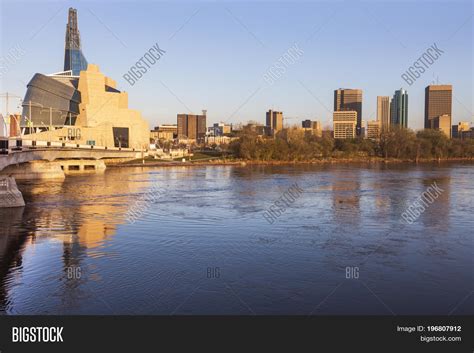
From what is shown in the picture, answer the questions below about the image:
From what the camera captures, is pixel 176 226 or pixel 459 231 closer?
pixel 459 231

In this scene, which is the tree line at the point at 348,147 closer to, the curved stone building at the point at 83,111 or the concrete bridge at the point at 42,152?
the concrete bridge at the point at 42,152

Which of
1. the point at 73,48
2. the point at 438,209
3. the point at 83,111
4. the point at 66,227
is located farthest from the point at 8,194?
the point at 73,48

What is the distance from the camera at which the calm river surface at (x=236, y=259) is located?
477 inches

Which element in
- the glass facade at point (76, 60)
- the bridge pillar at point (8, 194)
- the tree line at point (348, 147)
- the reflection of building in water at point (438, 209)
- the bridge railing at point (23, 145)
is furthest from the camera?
the glass facade at point (76, 60)

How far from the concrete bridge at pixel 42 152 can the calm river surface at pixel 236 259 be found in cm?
722

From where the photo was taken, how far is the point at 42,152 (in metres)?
52.4

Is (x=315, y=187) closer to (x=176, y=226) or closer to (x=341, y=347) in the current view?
(x=176, y=226)

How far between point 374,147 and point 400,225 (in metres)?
94.8

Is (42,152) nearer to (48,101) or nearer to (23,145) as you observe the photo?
(23,145)

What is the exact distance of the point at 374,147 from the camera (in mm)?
114125

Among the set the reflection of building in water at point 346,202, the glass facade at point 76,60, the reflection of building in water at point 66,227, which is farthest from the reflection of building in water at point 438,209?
the glass facade at point 76,60

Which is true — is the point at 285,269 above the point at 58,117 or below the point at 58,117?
below

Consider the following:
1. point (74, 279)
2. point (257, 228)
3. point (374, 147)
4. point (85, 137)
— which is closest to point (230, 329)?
point (74, 279)

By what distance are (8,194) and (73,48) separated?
15647 cm
